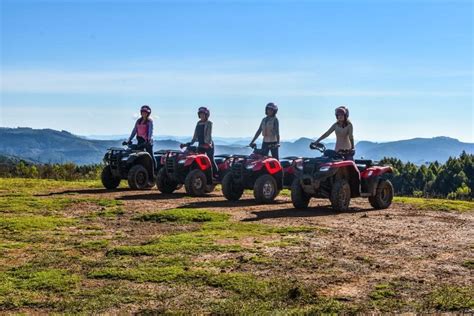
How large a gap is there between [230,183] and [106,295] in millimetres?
10236

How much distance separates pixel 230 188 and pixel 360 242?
23.1ft

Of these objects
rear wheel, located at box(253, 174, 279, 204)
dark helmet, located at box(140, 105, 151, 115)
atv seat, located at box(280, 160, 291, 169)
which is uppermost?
dark helmet, located at box(140, 105, 151, 115)

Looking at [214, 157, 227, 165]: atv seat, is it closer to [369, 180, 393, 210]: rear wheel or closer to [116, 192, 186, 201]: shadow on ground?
[116, 192, 186, 201]: shadow on ground

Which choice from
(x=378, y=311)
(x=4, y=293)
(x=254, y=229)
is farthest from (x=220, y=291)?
(x=254, y=229)

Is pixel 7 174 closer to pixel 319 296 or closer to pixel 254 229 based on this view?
pixel 254 229

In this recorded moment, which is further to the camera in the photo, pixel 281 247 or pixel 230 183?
pixel 230 183

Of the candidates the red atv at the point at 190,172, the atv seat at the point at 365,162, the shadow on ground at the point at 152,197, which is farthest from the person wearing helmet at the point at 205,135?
the atv seat at the point at 365,162

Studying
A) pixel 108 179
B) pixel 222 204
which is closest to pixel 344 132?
pixel 222 204

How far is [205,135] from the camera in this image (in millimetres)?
18781

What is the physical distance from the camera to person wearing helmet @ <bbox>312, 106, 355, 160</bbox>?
15594 millimetres

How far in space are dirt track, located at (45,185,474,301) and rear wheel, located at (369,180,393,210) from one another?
0.27m

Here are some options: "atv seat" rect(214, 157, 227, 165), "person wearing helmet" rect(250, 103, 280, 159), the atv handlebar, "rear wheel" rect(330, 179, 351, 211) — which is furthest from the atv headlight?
"atv seat" rect(214, 157, 227, 165)

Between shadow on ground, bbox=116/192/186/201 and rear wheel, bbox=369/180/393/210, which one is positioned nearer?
rear wheel, bbox=369/180/393/210

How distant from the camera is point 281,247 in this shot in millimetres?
9578
